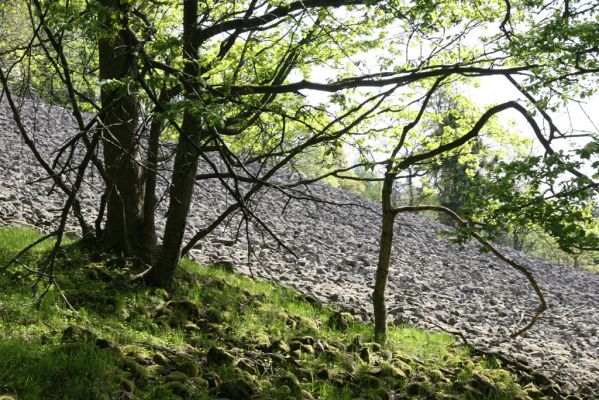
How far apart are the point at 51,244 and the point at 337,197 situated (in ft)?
46.7

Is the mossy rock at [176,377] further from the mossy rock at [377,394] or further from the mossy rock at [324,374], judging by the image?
the mossy rock at [377,394]

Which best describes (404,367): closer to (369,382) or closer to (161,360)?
(369,382)

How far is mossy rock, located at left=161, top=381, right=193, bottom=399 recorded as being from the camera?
4219 mm

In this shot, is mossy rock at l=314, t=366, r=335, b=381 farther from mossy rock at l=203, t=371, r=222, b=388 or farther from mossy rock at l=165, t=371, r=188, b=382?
mossy rock at l=165, t=371, r=188, b=382

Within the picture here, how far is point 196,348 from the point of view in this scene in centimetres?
551

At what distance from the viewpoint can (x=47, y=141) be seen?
54.4 ft

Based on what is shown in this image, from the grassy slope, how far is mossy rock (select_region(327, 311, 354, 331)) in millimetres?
15

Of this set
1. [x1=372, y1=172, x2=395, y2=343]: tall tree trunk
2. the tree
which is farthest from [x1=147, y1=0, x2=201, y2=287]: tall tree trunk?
[x1=372, y1=172, x2=395, y2=343]: tall tree trunk

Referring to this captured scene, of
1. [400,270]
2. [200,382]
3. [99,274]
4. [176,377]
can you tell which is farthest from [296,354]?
[400,270]

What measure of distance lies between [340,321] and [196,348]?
9.45 feet

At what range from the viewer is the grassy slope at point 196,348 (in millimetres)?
4227

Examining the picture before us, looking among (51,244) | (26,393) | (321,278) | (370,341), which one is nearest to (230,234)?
(321,278)

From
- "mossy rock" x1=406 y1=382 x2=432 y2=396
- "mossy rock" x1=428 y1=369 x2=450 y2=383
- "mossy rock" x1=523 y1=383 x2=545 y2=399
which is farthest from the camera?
"mossy rock" x1=523 y1=383 x2=545 y2=399

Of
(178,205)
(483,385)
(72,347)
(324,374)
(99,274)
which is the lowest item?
(483,385)
